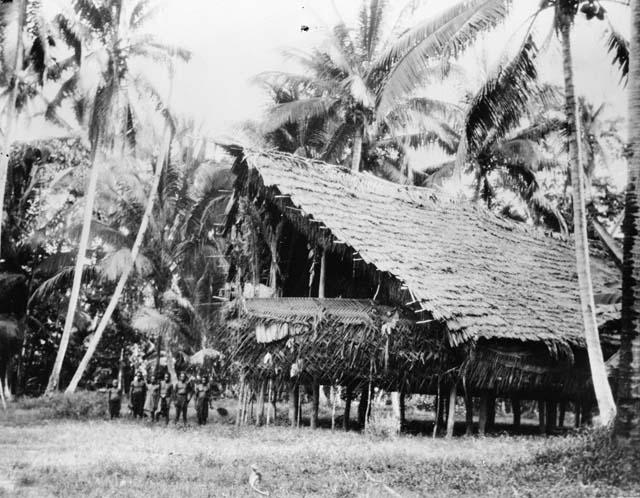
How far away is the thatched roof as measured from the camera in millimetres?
11812

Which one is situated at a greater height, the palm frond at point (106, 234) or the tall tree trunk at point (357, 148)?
the tall tree trunk at point (357, 148)

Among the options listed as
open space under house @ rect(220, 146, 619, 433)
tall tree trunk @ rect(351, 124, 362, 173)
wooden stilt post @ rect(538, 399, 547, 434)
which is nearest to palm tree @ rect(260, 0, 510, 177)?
tall tree trunk @ rect(351, 124, 362, 173)

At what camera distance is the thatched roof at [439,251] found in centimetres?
1181

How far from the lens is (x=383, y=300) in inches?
496

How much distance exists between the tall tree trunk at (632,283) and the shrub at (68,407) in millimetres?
11833

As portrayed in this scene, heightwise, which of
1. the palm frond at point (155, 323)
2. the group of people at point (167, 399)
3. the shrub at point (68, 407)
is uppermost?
the palm frond at point (155, 323)

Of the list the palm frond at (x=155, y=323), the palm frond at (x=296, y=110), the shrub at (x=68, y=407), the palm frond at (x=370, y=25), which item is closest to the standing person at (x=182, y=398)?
the shrub at (x=68, y=407)

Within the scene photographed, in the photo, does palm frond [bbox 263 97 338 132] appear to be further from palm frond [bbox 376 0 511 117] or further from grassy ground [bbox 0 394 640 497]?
grassy ground [bbox 0 394 640 497]

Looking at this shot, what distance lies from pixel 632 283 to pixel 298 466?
4.09m

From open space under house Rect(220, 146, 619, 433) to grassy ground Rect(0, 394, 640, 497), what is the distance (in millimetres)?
1285

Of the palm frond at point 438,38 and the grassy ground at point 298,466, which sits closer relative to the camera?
the grassy ground at point 298,466

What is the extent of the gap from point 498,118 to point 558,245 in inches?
305

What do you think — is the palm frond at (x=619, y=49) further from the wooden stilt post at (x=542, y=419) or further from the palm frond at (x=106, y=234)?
the palm frond at (x=106, y=234)

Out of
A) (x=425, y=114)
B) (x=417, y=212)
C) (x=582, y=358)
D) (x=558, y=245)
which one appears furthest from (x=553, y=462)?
(x=425, y=114)
